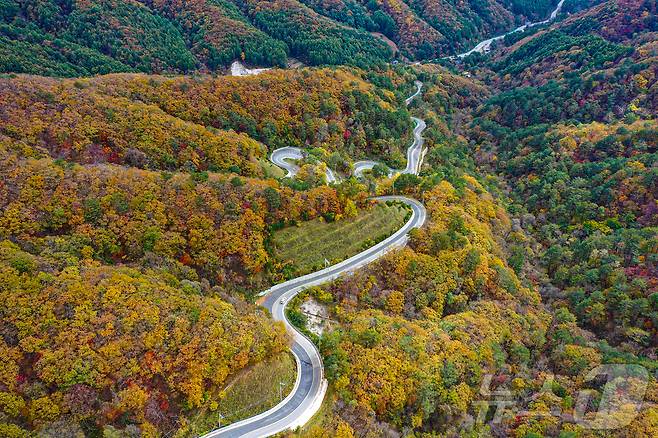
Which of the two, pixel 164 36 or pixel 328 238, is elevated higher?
pixel 164 36

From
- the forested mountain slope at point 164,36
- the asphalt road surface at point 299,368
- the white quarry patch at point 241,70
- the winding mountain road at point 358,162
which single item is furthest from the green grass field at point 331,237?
the white quarry patch at point 241,70

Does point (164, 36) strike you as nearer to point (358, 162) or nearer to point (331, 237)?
point (358, 162)

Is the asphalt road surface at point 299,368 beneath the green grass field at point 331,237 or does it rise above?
beneath

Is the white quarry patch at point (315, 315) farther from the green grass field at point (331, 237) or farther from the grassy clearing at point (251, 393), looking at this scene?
the grassy clearing at point (251, 393)

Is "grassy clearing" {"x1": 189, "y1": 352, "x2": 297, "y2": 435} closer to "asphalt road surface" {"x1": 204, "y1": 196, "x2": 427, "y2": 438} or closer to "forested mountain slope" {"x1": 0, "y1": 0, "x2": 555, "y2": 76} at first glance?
"asphalt road surface" {"x1": 204, "y1": 196, "x2": 427, "y2": 438}

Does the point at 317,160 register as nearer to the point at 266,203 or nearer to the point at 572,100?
the point at 266,203

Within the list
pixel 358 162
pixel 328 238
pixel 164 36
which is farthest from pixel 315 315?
pixel 164 36
